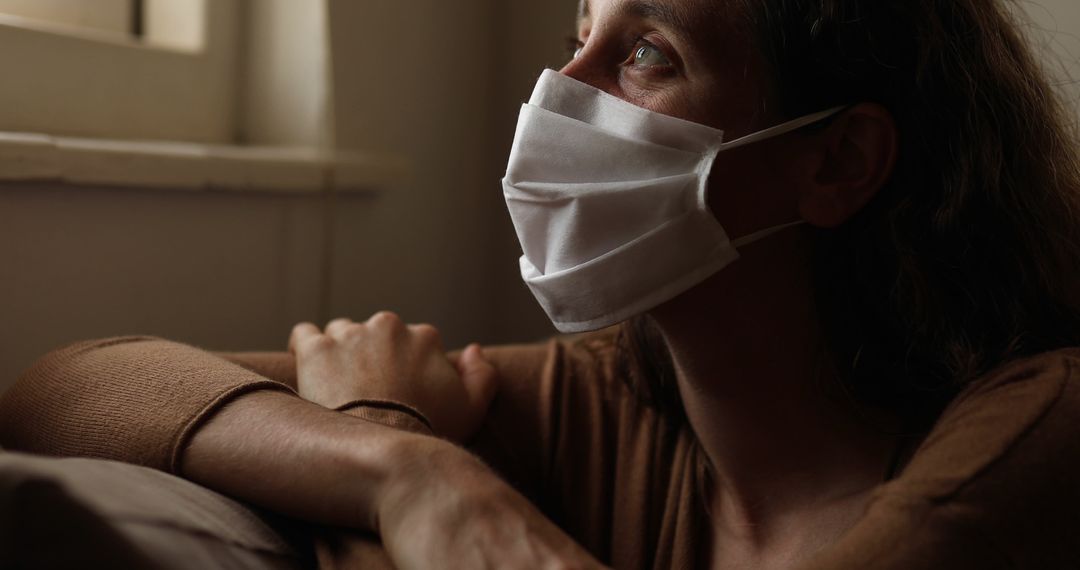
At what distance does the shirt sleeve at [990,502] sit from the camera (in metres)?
0.73

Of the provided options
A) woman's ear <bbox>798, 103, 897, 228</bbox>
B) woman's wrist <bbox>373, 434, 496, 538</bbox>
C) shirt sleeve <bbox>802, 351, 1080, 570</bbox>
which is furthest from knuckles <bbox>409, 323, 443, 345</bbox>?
shirt sleeve <bbox>802, 351, 1080, 570</bbox>

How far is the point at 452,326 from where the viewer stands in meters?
1.99

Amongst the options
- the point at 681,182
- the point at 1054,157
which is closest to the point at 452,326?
the point at 681,182

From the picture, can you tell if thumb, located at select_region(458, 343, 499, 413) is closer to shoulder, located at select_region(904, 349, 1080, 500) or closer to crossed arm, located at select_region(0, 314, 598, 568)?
crossed arm, located at select_region(0, 314, 598, 568)

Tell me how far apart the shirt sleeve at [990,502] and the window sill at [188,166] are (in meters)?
1.00

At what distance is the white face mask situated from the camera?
991 millimetres

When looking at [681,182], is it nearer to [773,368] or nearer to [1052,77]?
[773,368]

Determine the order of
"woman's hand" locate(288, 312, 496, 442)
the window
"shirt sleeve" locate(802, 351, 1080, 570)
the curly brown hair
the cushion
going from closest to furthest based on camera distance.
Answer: the cushion < "shirt sleeve" locate(802, 351, 1080, 570) < the curly brown hair < "woman's hand" locate(288, 312, 496, 442) < the window

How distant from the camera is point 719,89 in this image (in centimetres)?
100

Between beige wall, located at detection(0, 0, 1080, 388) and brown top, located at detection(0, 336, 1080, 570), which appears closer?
brown top, located at detection(0, 336, 1080, 570)

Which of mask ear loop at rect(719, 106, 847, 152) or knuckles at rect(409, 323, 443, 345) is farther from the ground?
mask ear loop at rect(719, 106, 847, 152)

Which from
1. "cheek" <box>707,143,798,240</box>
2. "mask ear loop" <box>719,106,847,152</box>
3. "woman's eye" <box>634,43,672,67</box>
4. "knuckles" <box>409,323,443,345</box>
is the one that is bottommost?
"knuckles" <box>409,323,443,345</box>

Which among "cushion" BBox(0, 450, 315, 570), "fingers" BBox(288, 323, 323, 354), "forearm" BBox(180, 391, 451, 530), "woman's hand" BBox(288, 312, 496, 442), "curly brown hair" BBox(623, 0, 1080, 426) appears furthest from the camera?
"fingers" BBox(288, 323, 323, 354)

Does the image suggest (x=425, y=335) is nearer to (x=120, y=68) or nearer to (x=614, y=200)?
(x=614, y=200)
